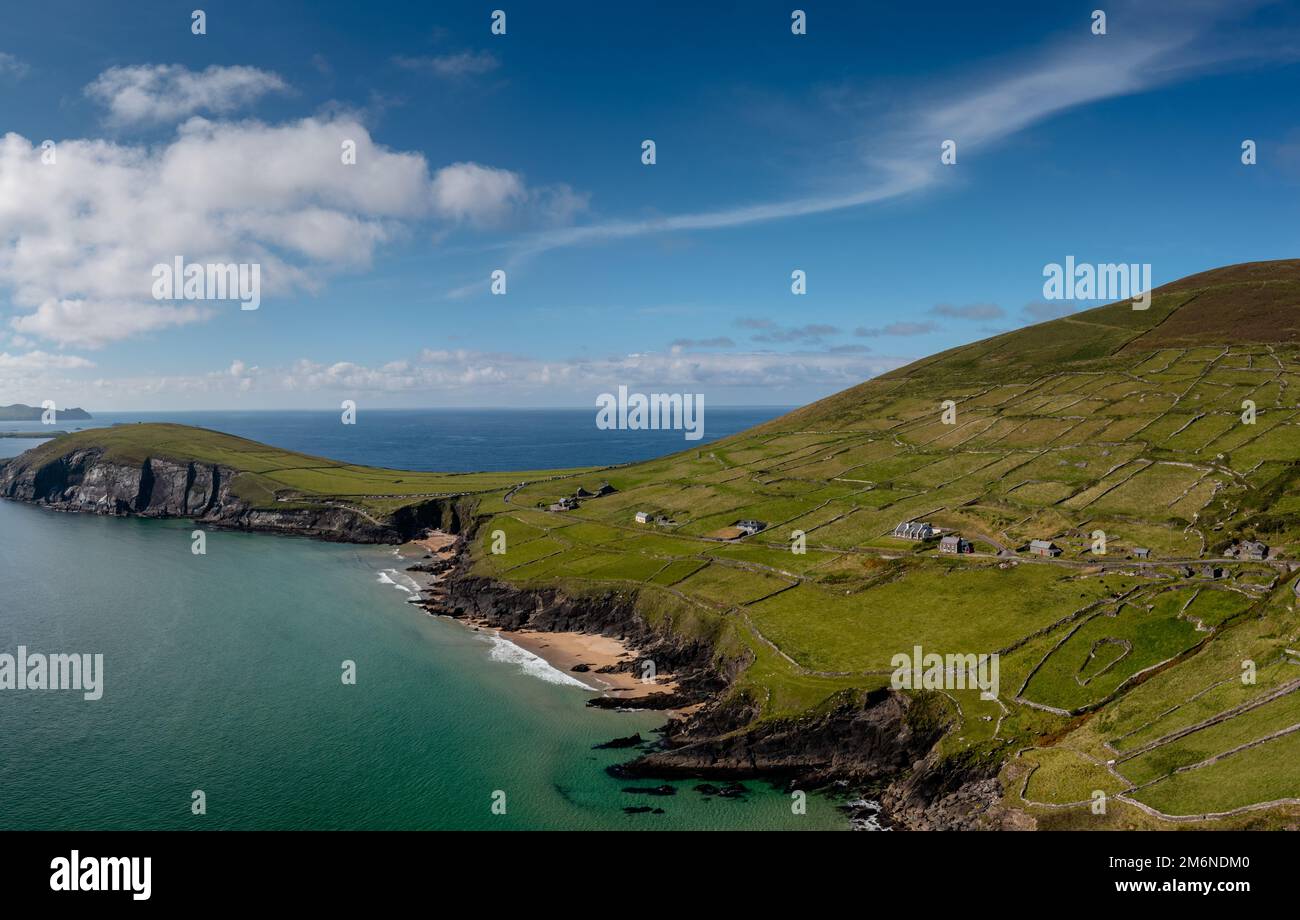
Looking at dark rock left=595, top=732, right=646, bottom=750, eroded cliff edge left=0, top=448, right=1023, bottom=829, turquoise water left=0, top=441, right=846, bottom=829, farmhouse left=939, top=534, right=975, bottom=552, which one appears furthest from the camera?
farmhouse left=939, top=534, right=975, bottom=552

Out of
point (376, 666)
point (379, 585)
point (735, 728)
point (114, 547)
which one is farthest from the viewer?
point (114, 547)

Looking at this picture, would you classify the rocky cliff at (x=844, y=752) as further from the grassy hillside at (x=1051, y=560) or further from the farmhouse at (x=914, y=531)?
the farmhouse at (x=914, y=531)

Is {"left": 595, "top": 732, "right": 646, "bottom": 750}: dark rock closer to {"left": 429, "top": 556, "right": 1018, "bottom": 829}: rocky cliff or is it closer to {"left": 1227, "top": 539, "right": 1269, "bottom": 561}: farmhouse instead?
{"left": 429, "top": 556, "right": 1018, "bottom": 829}: rocky cliff

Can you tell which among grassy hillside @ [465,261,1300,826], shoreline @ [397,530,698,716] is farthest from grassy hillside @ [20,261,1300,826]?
shoreline @ [397,530,698,716]

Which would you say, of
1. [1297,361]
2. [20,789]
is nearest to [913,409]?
[1297,361]

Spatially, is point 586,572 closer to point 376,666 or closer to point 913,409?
point 376,666

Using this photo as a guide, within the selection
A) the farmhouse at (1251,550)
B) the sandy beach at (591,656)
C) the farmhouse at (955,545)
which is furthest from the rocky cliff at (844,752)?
the farmhouse at (1251,550)
